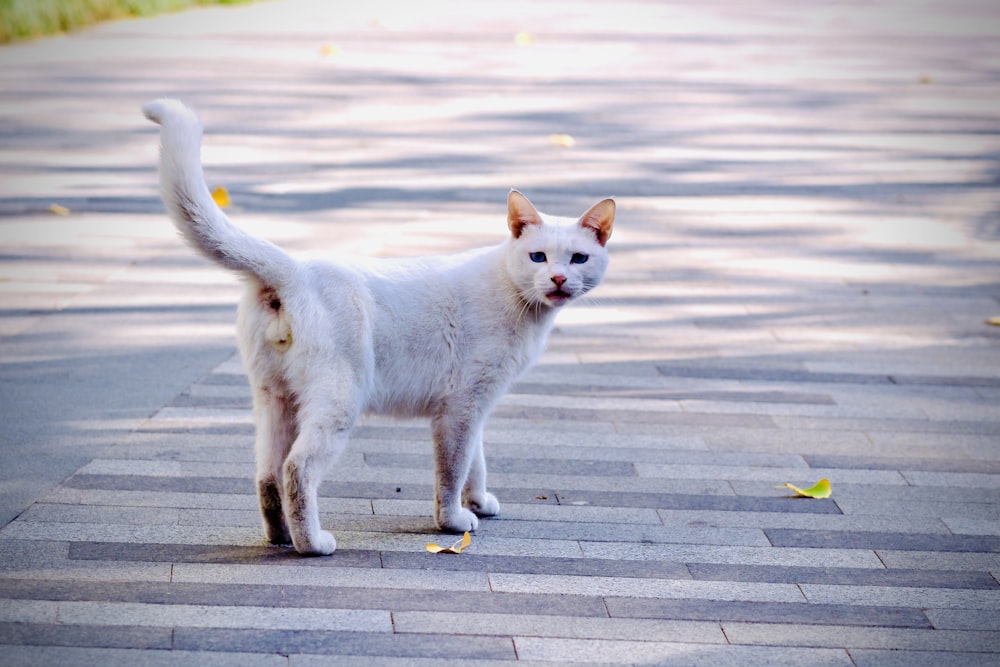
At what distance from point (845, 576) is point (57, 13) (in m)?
15.5

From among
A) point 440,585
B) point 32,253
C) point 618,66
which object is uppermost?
point 440,585

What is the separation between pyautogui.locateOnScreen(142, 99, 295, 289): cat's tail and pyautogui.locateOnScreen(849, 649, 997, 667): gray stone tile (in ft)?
6.96

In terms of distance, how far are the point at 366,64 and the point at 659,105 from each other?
4090mm

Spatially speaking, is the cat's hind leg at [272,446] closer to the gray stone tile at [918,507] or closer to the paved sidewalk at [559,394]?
the paved sidewalk at [559,394]

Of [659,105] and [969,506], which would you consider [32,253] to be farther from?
[659,105]

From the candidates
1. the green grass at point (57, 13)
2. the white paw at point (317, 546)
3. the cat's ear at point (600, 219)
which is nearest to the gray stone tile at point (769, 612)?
the white paw at point (317, 546)

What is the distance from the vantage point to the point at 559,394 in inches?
235

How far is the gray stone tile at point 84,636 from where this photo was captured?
3469 millimetres

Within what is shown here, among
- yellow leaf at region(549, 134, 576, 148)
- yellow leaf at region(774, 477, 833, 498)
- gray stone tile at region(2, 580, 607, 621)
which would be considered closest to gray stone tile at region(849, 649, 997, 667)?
gray stone tile at region(2, 580, 607, 621)

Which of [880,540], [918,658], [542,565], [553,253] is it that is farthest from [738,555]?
[553,253]

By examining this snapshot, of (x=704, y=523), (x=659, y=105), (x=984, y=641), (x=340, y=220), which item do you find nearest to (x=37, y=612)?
(x=704, y=523)

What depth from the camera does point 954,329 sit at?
7.20 m

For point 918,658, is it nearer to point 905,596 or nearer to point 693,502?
point 905,596

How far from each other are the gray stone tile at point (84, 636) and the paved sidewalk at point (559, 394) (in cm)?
1
